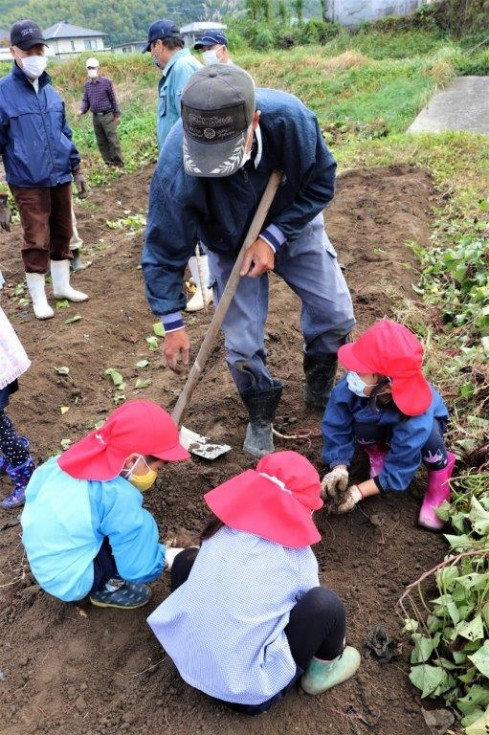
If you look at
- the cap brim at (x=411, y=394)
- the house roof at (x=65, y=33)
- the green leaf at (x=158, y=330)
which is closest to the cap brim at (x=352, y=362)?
the cap brim at (x=411, y=394)

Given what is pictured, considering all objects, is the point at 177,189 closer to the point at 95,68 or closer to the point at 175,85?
the point at 175,85

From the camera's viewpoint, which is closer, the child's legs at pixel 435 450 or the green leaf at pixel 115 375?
the child's legs at pixel 435 450

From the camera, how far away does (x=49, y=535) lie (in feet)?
7.04

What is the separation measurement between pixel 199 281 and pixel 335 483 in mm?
3039

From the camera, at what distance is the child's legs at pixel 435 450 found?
8.86 ft

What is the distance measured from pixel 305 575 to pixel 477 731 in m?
0.70

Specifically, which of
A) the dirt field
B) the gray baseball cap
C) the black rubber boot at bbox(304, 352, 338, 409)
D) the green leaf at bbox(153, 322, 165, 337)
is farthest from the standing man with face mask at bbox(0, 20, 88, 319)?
the gray baseball cap

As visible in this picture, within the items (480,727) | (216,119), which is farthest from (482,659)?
(216,119)

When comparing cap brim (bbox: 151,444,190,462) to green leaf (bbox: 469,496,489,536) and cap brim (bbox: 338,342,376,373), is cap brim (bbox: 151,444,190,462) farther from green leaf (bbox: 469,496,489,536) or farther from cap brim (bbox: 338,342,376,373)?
green leaf (bbox: 469,496,489,536)

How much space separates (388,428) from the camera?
2.74 meters

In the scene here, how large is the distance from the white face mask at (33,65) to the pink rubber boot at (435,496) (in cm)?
408

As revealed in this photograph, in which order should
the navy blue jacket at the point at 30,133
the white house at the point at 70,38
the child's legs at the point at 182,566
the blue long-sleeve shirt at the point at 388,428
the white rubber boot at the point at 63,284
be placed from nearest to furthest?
the child's legs at the point at 182,566, the blue long-sleeve shirt at the point at 388,428, the navy blue jacket at the point at 30,133, the white rubber boot at the point at 63,284, the white house at the point at 70,38

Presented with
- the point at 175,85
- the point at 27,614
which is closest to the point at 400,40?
the point at 175,85

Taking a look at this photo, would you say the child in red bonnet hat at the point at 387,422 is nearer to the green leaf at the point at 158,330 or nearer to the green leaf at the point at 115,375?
the green leaf at the point at 115,375
